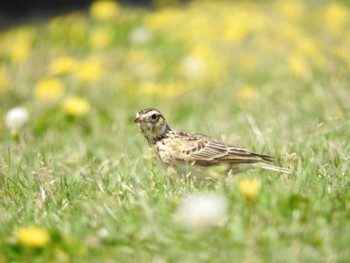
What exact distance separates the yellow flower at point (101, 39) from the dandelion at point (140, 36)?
0.34m


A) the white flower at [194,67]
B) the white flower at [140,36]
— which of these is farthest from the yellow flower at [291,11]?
the white flower at [194,67]

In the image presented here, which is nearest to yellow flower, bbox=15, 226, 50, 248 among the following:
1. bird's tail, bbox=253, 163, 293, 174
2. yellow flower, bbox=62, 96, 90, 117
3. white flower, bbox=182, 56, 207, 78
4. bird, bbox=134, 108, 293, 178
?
bird, bbox=134, 108, 293, 178

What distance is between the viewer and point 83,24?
1304 centimetres

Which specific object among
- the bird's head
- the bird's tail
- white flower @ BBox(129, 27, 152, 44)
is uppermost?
white flower @ BBox(129, 27, 152, 44)

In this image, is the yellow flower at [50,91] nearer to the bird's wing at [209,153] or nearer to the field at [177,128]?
the field at [177,128]

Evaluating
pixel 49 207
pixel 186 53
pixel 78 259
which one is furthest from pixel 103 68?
pixel 78 259

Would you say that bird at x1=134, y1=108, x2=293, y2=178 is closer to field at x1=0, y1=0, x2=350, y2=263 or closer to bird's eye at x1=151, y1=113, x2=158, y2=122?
bird's eye at x1=151, y1=113, x2=158, y2=122

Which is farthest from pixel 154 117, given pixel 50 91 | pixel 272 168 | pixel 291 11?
pixel 291 11

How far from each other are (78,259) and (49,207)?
1067 millimetres

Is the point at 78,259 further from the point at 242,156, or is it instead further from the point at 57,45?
the point at 57,45

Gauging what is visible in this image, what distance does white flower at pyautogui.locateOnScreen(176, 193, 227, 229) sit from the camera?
3.36 m

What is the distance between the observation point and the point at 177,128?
25.1 feet

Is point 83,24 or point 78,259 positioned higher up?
point 83,24

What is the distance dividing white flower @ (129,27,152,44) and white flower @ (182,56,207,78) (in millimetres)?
1655
